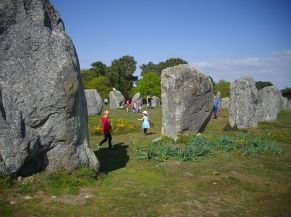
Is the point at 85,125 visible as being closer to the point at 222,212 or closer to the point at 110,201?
the point at 110,201

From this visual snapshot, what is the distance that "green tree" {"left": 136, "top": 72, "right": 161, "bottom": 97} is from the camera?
273ft

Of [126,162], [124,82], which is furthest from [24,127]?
[124,82]

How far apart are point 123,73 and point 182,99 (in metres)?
71.8

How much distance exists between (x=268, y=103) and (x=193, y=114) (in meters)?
14.2

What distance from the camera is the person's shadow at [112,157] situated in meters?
12.6

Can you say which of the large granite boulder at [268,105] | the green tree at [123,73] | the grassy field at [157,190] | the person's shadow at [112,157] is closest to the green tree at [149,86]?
the green tree at [123,73]

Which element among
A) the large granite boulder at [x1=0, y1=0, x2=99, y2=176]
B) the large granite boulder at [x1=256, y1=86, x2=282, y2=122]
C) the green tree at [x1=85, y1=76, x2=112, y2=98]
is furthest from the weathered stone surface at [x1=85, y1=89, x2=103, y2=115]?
the green tree at [x1=85, y1=76, x2=112, y2=98]

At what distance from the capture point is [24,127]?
9555mm

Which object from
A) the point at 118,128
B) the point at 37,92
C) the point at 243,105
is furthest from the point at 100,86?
the point at 37,92

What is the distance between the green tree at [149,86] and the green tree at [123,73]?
4.03 meters

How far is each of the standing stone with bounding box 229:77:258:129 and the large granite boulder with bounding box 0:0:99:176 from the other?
15.0 m

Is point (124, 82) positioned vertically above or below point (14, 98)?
above

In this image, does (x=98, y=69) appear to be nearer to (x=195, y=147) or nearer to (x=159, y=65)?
(x=159, y=65)

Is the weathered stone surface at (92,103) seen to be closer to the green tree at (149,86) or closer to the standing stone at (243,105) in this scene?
the standing stone at (243,105)
